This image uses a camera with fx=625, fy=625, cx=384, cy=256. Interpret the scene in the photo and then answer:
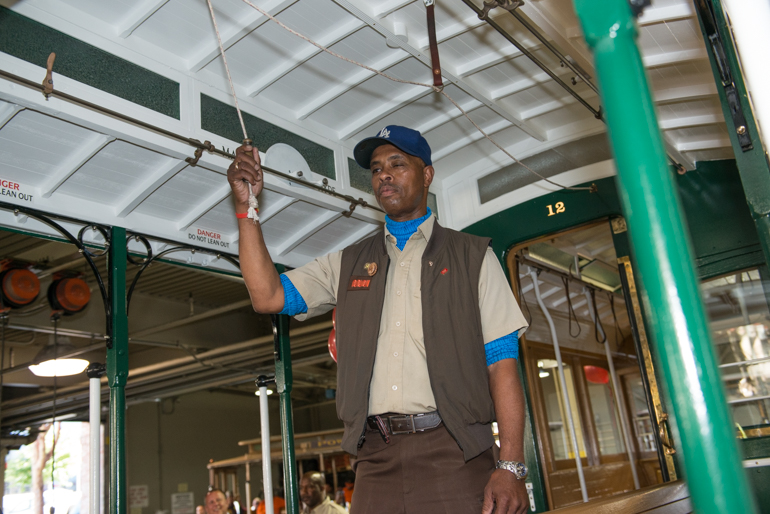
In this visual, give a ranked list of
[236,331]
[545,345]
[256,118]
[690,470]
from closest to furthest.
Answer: [690,470] → [256,118] → [545,345] → [236,331]

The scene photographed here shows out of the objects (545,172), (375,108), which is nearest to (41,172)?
(375,108)

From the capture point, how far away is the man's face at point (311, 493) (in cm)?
915

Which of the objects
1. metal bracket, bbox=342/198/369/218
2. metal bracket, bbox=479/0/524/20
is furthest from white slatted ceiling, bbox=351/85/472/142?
metal bracket, bbox=479/0/524/20

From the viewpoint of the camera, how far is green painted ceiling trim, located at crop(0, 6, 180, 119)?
295 cm

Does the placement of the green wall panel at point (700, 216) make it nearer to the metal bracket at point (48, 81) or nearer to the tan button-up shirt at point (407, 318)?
the tan button-up shirt at point (407, 318)

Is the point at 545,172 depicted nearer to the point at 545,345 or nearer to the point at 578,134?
the point at 578,134

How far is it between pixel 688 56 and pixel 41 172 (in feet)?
12.8

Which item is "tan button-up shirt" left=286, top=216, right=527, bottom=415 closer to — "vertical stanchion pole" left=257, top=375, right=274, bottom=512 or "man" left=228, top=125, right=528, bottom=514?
"man" left=228, top=125, right=528, bottom=514

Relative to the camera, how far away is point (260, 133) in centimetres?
409

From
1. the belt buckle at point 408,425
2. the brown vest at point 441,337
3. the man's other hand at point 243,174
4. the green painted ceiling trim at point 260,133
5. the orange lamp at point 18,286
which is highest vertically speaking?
the orange lamp at point 18,286

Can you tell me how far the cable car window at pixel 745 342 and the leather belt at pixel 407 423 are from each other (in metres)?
3.28

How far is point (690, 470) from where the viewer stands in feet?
2.00

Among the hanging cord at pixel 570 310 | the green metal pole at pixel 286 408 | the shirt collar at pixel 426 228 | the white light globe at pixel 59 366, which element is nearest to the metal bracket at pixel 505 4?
the shirt collar at pixel 426 228

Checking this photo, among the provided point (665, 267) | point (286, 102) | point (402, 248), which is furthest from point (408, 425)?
point (286, 102)
